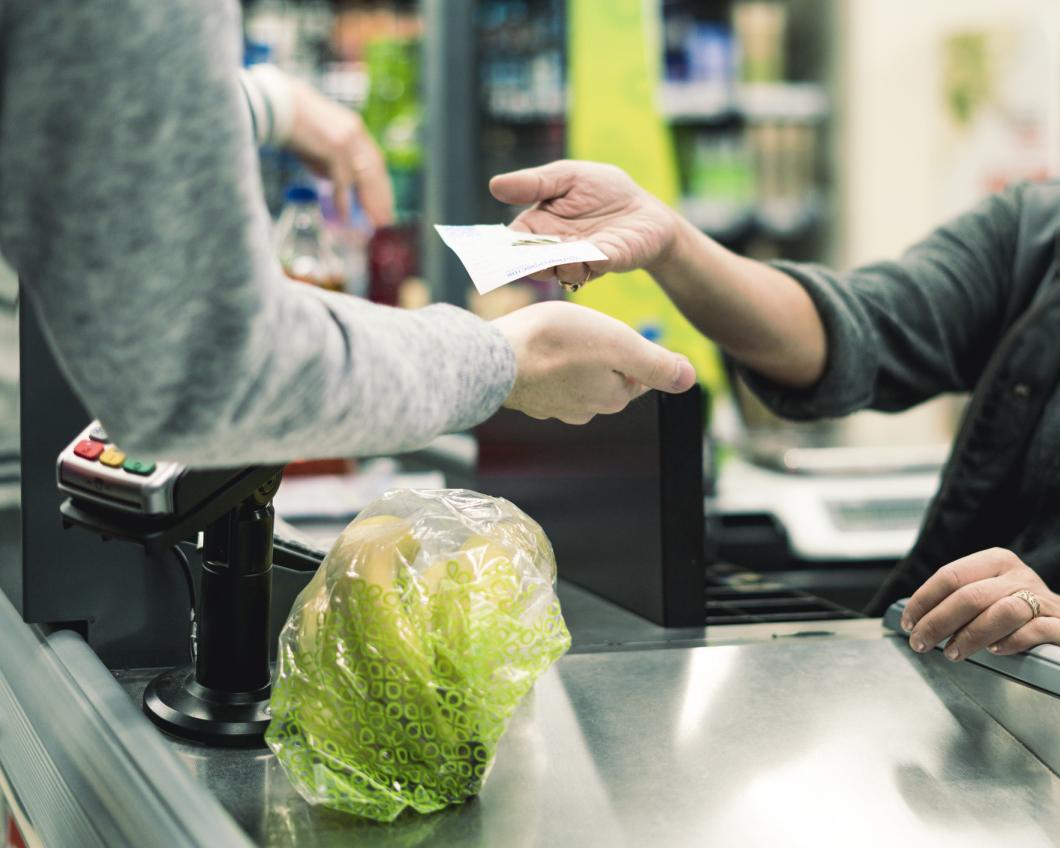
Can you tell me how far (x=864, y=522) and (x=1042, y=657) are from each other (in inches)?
66.0

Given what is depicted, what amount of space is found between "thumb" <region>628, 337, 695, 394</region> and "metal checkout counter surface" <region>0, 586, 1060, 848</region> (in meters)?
0.25

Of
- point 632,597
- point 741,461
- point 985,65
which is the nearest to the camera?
point 632,597

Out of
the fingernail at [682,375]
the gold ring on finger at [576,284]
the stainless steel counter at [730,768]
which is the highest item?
the gold ring on finger at [576,284]

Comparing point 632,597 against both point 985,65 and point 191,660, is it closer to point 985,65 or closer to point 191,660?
point 191,660

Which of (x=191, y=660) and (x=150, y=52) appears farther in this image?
(x=191, y=660)

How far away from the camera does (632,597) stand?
4.12ft

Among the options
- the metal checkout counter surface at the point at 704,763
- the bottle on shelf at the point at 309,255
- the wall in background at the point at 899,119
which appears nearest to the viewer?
the metal checkout counter surface at the point at 704,763

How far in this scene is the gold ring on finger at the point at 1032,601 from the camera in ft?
3.17

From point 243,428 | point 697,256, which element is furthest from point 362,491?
point 243,428

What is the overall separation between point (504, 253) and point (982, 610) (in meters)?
0.49

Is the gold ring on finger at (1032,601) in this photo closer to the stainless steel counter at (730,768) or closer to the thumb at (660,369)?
the stainless steel counter at (730,768)


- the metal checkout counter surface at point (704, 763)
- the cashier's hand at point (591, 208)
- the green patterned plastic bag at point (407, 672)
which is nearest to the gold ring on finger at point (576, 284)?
the cashier's hand at point (591, 208)

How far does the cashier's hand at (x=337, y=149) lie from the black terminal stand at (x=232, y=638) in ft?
3.84

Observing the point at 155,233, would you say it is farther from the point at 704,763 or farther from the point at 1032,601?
the point at 1032,601
